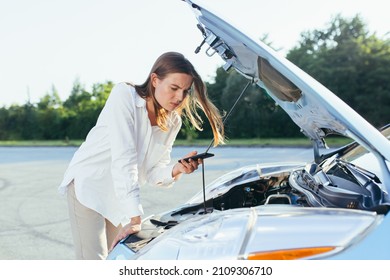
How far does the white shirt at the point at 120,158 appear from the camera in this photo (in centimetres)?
187

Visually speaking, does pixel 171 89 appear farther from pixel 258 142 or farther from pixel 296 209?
pixel 258 142

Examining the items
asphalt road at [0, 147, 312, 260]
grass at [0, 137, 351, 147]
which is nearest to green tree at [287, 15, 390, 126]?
grass at [0, 137, 351, 147]

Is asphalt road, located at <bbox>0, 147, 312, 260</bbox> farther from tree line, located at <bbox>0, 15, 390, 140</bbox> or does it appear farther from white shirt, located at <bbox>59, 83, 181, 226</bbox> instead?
tree line, located at <bbox>0, 15, 390, 140</bbox>

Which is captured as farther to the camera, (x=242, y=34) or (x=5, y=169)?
(x=5, y=169)

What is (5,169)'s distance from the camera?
33.5ft

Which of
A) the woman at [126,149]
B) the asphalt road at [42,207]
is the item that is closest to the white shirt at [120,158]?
the woman at [126,149]

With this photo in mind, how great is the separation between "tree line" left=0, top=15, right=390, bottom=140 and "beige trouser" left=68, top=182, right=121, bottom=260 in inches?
553

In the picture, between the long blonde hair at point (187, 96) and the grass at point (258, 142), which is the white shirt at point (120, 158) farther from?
the grass at point (258, 142)

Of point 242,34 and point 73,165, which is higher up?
point 242,34

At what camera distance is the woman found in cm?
188
